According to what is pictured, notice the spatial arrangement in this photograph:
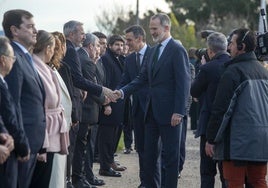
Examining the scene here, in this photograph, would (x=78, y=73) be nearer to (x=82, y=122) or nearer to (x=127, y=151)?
(x=82, y=122)

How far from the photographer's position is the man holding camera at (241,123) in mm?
7840

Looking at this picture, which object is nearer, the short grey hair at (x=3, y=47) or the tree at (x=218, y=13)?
the short grey hair at (x=3, y=47)

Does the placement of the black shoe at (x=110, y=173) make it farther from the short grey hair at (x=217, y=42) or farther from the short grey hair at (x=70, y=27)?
the short grey hair at (x=217, y=42)

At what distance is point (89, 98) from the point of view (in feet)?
35.5

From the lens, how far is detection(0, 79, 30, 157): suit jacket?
241 inches

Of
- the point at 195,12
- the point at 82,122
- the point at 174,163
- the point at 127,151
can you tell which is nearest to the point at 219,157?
the point at 174,163

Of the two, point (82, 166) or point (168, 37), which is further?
point (82, 166)

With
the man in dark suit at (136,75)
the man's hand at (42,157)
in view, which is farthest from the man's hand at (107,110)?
the man's hand at (42,157)

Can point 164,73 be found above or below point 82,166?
above


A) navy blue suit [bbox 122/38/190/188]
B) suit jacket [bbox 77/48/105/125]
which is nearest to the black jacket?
navy blue suit [bbox 122/38/190/188]

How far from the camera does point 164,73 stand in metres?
9.36

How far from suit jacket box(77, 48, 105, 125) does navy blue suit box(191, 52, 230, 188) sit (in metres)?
1.72

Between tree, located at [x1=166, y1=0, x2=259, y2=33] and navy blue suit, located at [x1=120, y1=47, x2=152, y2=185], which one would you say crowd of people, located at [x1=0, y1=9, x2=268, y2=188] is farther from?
tree, located at [x1=166, y1=0, x2=259, y2=33]

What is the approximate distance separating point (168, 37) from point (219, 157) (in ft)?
6.89
